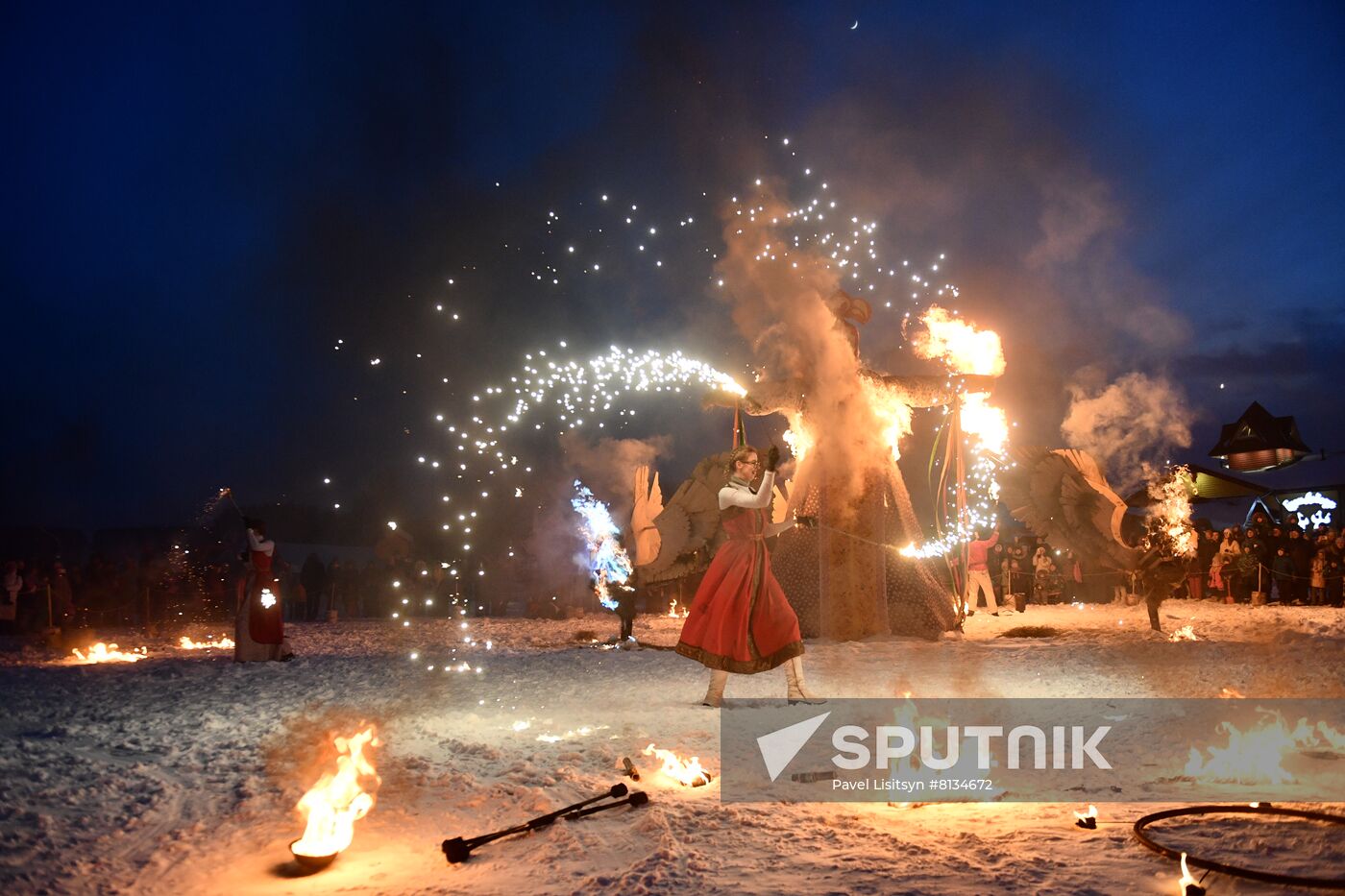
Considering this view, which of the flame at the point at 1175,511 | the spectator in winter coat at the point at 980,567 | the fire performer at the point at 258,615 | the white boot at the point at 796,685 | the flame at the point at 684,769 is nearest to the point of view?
the flame at the point at 684,769

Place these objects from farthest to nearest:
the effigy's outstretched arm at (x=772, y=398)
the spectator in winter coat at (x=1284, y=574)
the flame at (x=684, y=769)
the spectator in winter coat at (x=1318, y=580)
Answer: the spectator in winter coat at (x=1284, y=574)
the spectator in winter coat at (x=1318, y=580)
the effigy's outstretched arm at (x=772, y=398)
the flame at (x=684, y=769)

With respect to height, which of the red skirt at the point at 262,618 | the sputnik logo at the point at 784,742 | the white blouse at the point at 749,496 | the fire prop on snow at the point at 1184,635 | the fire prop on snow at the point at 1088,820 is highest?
the white blouse at the point at 749,496

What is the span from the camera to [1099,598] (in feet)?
80.9

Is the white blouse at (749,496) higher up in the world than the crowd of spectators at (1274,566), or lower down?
higher up

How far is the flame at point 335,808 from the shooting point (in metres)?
4.12

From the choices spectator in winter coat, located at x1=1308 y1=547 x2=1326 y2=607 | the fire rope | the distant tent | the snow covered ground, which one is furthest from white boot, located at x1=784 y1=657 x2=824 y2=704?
the distant tent

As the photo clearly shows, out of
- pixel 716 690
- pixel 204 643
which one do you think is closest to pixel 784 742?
pixel 716 690

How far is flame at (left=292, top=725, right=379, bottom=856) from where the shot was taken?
4117 millimetres

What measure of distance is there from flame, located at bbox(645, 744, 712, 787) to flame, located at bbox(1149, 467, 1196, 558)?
39.6 feet

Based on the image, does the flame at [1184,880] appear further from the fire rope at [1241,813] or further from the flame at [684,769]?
the flame at [684,769]

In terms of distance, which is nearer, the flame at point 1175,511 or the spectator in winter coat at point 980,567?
the flame at point 1175,511

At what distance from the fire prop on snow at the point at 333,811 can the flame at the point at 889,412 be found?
10769 millimetres

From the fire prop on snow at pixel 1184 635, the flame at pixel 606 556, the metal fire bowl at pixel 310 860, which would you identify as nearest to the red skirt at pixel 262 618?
the flame at pixel 606 556

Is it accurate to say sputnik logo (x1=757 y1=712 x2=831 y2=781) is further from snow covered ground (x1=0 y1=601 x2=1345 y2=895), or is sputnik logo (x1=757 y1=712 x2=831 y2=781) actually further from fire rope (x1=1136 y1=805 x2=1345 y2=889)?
fire rope (x1=1136 y1=805 x2=1345 y2=889)
